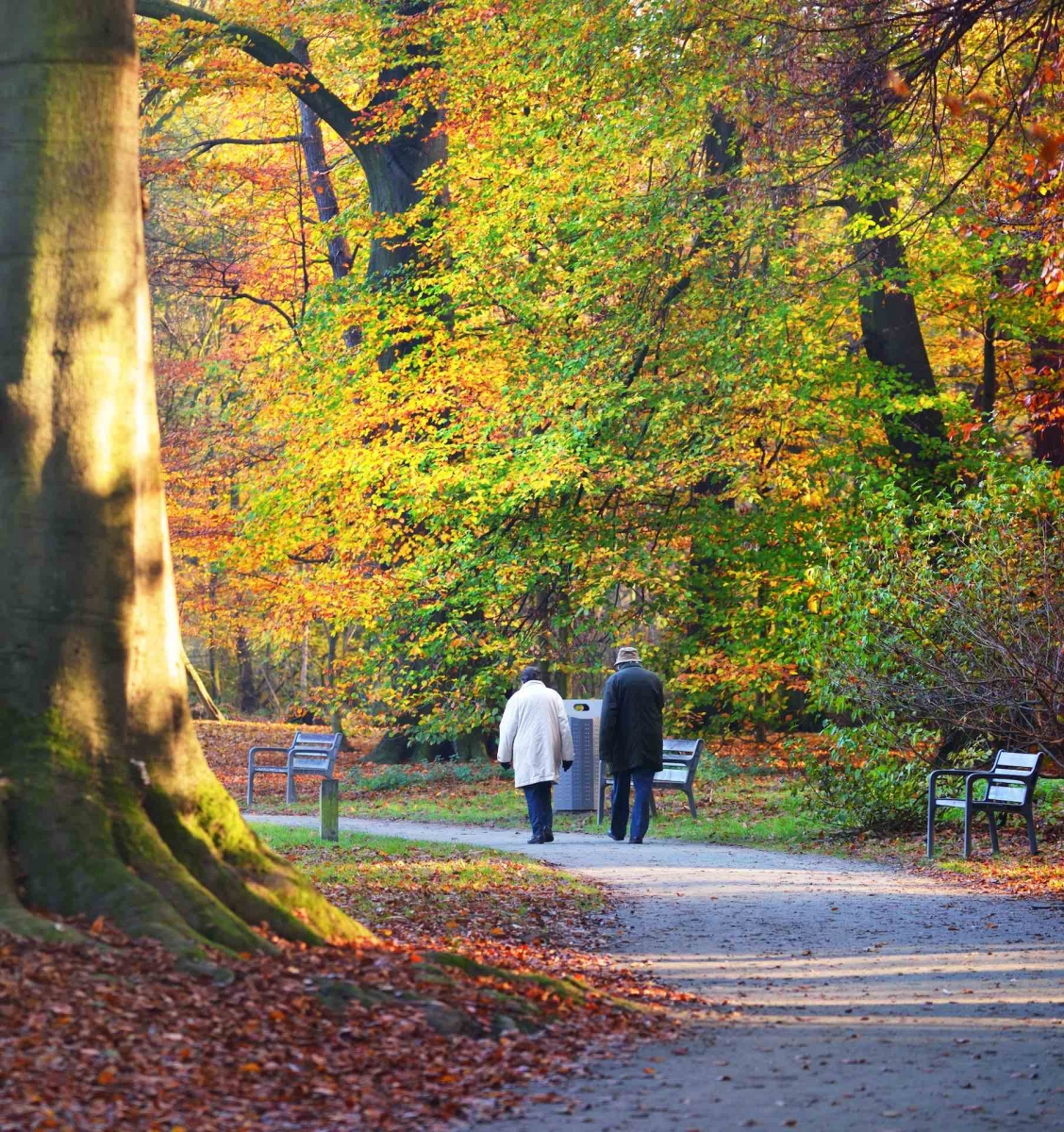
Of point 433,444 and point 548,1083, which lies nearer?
point 548,1083

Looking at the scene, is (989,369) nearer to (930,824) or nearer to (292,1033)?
(930,824)

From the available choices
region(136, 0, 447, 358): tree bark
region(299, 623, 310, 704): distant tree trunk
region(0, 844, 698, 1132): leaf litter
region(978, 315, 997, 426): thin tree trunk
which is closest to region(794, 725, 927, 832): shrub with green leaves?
region(0, 844, 698, 1132): leaf litter

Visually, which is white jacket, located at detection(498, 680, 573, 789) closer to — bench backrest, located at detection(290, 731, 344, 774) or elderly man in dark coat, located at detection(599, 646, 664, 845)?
elderly man in dark coat, located at detection(599, 646, 664, 845)

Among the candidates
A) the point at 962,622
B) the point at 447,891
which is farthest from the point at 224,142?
the point at 447,891

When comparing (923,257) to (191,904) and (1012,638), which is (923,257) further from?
(191,904)

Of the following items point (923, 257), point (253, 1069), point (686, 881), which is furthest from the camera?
point (923, 257)

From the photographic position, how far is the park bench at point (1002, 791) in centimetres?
1376

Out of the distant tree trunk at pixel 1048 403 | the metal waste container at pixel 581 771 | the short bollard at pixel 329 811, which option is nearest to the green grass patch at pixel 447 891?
the short bollard at pixel 329 811

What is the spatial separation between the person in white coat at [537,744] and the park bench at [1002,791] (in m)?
3.66

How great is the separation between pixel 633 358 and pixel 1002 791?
31.0 feet

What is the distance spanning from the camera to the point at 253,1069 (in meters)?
5.68

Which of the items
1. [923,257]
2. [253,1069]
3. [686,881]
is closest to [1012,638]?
[686,881]

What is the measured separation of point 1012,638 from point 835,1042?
8.60m

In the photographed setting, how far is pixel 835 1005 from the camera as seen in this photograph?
7.88 meters
